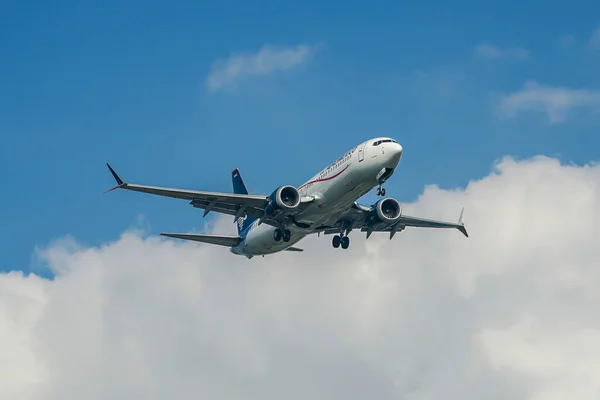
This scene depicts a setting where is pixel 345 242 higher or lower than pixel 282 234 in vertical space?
higher

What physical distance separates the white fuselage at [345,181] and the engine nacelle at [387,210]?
349cm

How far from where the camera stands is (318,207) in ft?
230

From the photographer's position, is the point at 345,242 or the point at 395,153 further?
the point at 345,242

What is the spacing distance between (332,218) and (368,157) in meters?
8.33

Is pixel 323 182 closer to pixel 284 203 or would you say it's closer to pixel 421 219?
pixel 284 203

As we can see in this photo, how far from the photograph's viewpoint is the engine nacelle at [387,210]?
75.7 m

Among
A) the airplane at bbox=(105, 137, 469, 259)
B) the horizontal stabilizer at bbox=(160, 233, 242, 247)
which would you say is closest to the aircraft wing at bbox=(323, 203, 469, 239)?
the airplane at bbox=(105, 137, 469, 259)

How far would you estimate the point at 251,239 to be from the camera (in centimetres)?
7819

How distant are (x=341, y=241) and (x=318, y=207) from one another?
26.9 feet

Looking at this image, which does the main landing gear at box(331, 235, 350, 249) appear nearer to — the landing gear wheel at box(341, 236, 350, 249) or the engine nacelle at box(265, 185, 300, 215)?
the landing gear wheel at box(341, 236, 350, 249)

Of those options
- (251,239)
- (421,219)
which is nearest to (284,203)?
(251,239)

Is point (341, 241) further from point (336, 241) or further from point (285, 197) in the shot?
point (285, 197)

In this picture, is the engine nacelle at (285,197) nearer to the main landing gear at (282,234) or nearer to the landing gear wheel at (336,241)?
the main landing gear at (282,234)

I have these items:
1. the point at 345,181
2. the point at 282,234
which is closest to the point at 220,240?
the point at 282,234
